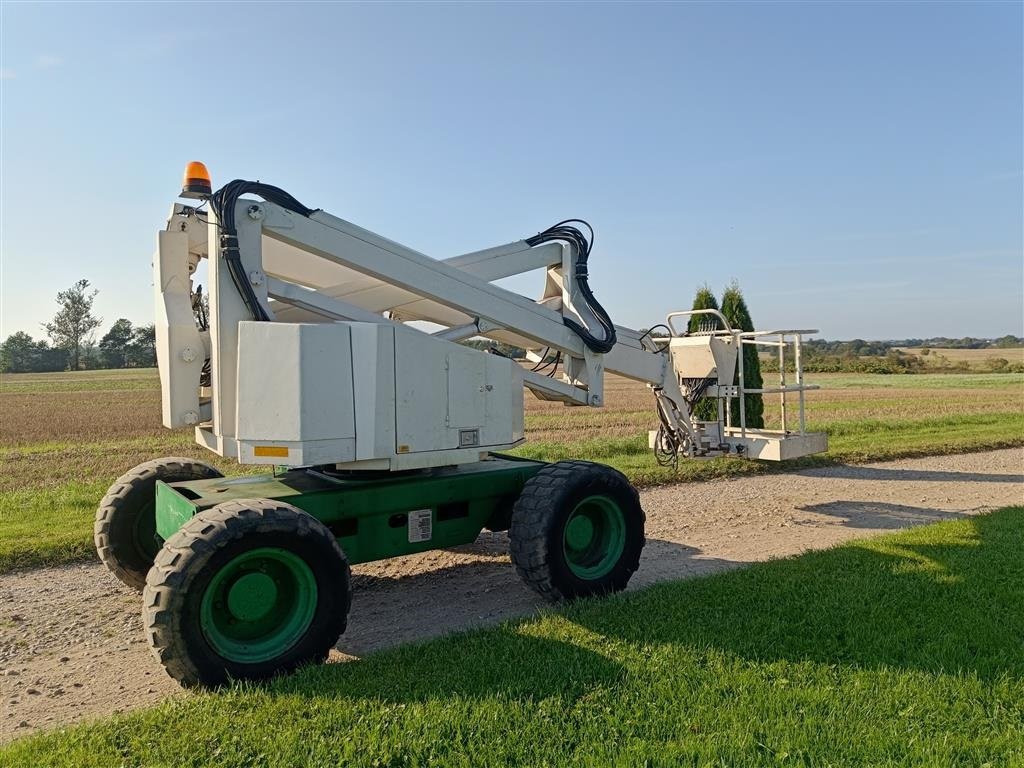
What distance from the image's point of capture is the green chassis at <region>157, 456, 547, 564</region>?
5629 millimetres

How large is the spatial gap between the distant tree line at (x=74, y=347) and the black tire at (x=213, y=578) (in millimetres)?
77704

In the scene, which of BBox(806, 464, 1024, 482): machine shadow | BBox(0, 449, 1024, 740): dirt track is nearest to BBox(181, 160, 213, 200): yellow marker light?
BBox(0, 449, 1024, 740): dirt track

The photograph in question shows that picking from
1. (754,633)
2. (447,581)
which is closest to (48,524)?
(447,581)

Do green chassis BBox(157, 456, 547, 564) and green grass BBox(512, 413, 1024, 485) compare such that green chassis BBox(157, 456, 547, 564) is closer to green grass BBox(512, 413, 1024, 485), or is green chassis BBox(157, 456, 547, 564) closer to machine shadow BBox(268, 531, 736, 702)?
machine shadow BBox(268, 531, 736, 702)

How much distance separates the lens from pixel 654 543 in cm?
855

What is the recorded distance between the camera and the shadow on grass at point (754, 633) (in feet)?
15.0

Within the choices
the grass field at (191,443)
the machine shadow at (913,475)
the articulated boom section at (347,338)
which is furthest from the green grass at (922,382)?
the articulated boom section at (347,338)

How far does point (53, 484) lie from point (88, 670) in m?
8.46

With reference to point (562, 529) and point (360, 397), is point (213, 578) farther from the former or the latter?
point (562, 529)

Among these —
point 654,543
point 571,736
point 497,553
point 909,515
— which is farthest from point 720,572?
point 909,515

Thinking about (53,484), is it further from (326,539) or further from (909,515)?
(909,515)

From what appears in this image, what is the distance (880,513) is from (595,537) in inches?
215

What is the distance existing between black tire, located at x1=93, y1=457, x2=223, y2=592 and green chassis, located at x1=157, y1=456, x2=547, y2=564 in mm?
651

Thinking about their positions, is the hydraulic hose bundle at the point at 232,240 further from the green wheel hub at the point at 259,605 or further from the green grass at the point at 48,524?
the green grass at the point at 48,524
